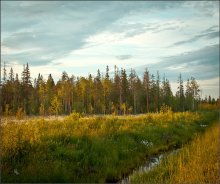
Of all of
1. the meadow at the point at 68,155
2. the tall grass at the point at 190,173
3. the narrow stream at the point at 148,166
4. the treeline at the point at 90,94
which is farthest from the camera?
the treeline at the point at 90,94

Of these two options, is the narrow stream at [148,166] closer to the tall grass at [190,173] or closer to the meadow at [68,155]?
the meadow at [68,155]

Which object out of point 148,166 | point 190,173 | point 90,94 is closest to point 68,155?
point 148,166

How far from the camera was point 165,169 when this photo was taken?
38.1 ft

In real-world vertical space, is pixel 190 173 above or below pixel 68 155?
Result: below

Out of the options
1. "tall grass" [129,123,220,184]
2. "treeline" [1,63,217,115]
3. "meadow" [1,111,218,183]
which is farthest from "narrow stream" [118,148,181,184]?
"treeline" [1,63,217,115]

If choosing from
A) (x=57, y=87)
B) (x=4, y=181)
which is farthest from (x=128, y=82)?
(x=4, y=181)

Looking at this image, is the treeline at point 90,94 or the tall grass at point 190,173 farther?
the treeline at point 90,94

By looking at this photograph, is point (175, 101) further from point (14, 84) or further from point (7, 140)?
point (7, 140)

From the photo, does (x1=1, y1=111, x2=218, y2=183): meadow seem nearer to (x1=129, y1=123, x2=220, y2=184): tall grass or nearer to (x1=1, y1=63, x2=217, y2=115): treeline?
(x1=129, y1=123, x2=220, y2=184): tall grass

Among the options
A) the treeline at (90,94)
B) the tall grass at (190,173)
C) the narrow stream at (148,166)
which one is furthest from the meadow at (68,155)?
the treeline at (90,94)

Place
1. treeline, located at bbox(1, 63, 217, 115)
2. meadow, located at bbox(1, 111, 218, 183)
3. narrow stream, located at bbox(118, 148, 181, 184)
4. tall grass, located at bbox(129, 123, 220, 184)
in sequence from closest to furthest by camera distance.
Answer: tall grass, located at bbox(129, 123, 220, 184) → meadow, located at bbox(1, 111, 218, 183) → narrow stream, located at bbox(118, 148, 181, 184) → treeline, located at bbox(1, 63, 217, 115)

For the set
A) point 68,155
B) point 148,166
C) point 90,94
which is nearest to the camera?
point 68,155

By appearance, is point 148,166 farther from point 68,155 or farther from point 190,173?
point 190,173

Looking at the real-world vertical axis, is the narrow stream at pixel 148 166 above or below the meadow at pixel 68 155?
below
